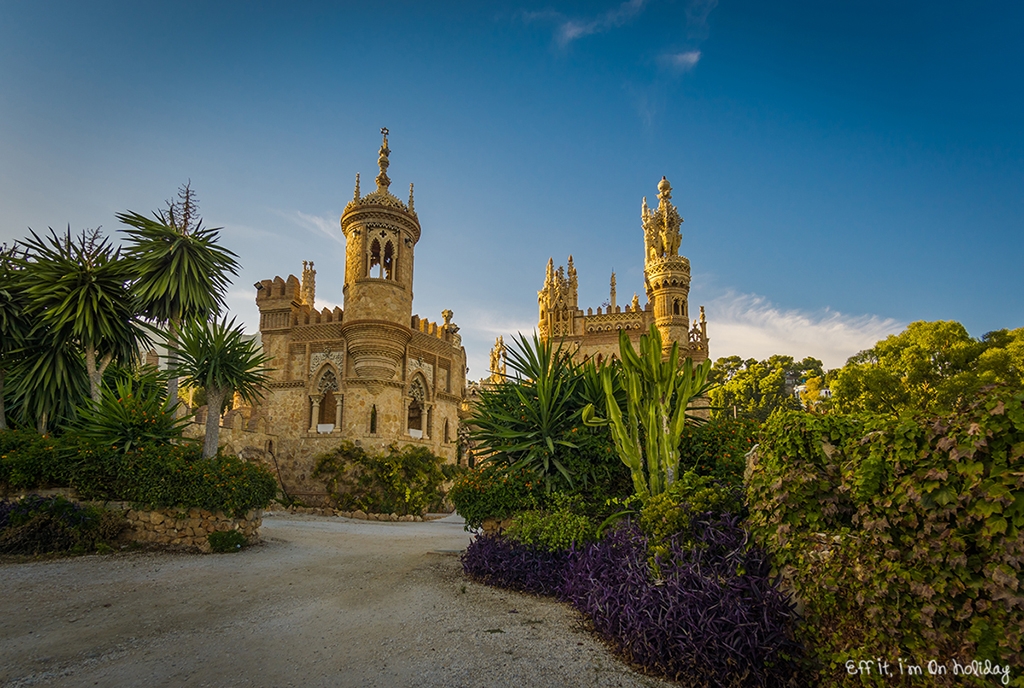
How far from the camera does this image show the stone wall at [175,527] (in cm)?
1070

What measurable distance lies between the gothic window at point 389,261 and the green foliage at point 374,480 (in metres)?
7.50

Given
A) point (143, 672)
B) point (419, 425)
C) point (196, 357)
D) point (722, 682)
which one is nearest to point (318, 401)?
point (419, 425)

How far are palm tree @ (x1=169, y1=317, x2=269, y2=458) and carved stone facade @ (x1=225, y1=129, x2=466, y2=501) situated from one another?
954cm

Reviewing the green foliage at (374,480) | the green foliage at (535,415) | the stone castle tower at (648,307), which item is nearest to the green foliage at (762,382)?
the stone castle tower at (648,307)

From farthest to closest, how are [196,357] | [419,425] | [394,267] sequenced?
[419,425] → [394,267] → [196,357]

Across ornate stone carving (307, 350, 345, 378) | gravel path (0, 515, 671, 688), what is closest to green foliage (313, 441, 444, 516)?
ornate stone carving (307, 350, 345, 378)

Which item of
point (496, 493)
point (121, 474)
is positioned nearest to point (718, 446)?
point (496, 493)

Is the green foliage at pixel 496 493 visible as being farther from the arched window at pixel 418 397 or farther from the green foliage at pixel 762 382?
the green foliage at pixel 762 382

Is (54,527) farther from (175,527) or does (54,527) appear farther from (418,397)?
(418,397)

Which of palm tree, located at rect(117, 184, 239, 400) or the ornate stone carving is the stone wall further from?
the ornate stone carving

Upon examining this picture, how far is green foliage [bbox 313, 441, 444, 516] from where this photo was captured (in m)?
21.1

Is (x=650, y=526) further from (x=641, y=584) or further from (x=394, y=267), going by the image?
(x=394, y=267)

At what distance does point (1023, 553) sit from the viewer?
10.3ft

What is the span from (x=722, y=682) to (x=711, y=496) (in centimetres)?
195
